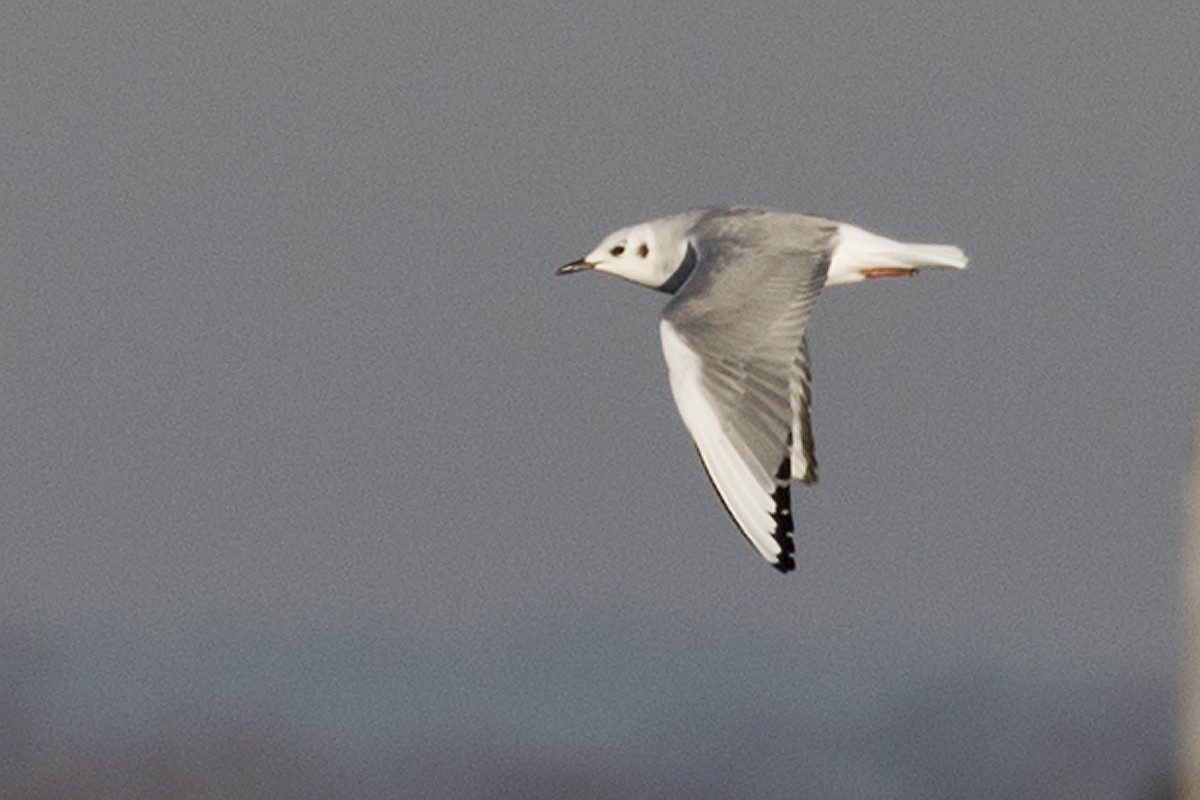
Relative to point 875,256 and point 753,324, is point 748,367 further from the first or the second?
point 875,256

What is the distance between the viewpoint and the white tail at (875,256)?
283 inches

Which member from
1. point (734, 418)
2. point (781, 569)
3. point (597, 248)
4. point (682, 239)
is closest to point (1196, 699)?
point (781, 569)

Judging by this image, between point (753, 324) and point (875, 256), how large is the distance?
107 cm

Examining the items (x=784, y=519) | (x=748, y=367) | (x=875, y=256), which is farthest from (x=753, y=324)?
(x=875, y=256)

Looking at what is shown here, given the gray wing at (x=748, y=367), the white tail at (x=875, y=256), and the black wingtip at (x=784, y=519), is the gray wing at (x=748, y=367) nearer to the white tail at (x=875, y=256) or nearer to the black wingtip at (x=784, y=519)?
the black wingtip at (x=784, y=519)

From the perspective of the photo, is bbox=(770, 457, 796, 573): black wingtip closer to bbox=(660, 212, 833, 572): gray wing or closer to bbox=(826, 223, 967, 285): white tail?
bbox=(660, 212, 833, 572): gray wing

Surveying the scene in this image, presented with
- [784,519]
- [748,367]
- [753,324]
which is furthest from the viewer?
[753,324]

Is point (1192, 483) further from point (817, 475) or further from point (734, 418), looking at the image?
point (817, 475)

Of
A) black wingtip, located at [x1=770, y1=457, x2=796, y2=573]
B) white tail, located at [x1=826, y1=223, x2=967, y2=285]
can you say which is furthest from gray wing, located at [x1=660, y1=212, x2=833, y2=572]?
white tail, located at [x1=826, y1=223, x2=967, y2=285]

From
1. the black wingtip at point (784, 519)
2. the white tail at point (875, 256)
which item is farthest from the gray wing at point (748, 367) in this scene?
the white tail at point (875, 256)

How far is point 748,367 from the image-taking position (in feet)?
20.2

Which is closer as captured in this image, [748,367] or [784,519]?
[784,519]

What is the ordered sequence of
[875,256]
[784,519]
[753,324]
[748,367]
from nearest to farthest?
[784,519], [748,367], [753,324], [875,256]

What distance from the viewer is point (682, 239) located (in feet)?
24.0
